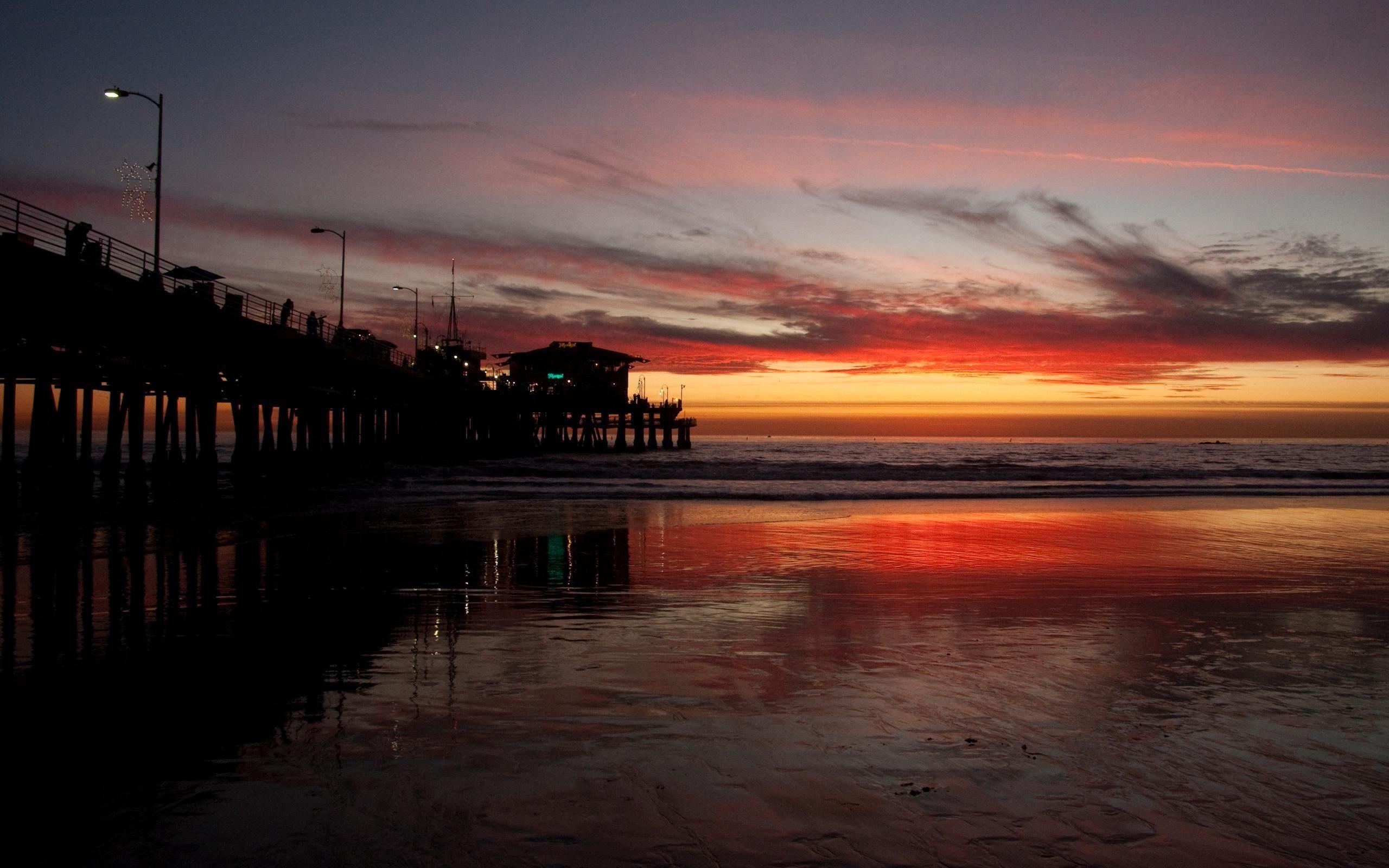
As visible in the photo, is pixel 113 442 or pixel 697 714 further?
pixel 113 442

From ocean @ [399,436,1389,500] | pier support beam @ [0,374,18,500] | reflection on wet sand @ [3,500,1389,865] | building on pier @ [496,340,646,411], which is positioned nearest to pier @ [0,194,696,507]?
pier support beam @ [0,374,18,500]

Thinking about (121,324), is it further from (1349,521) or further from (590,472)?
(1349,521)

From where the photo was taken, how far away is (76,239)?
23.2 meters

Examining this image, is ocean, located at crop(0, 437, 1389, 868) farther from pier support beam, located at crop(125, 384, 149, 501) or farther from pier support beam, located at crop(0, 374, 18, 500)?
pier support beam, located at crop(125, 384, 149, 501)

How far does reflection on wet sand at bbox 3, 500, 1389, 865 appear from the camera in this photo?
13.9ft

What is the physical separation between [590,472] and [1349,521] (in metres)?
36.1

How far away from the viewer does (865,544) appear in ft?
56.3

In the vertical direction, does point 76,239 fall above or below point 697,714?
above

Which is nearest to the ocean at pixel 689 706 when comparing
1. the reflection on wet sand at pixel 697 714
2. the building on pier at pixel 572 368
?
the reflection on wet sand at pixel 697 714

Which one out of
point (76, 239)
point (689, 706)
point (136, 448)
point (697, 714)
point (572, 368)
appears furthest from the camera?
point (572, 368)

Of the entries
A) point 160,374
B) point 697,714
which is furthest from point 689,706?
point 160,374

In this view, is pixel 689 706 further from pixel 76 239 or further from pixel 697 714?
pixel 76 239

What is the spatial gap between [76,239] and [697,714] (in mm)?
24667

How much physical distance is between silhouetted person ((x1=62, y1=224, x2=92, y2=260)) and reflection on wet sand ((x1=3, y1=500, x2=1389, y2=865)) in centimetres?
1369
